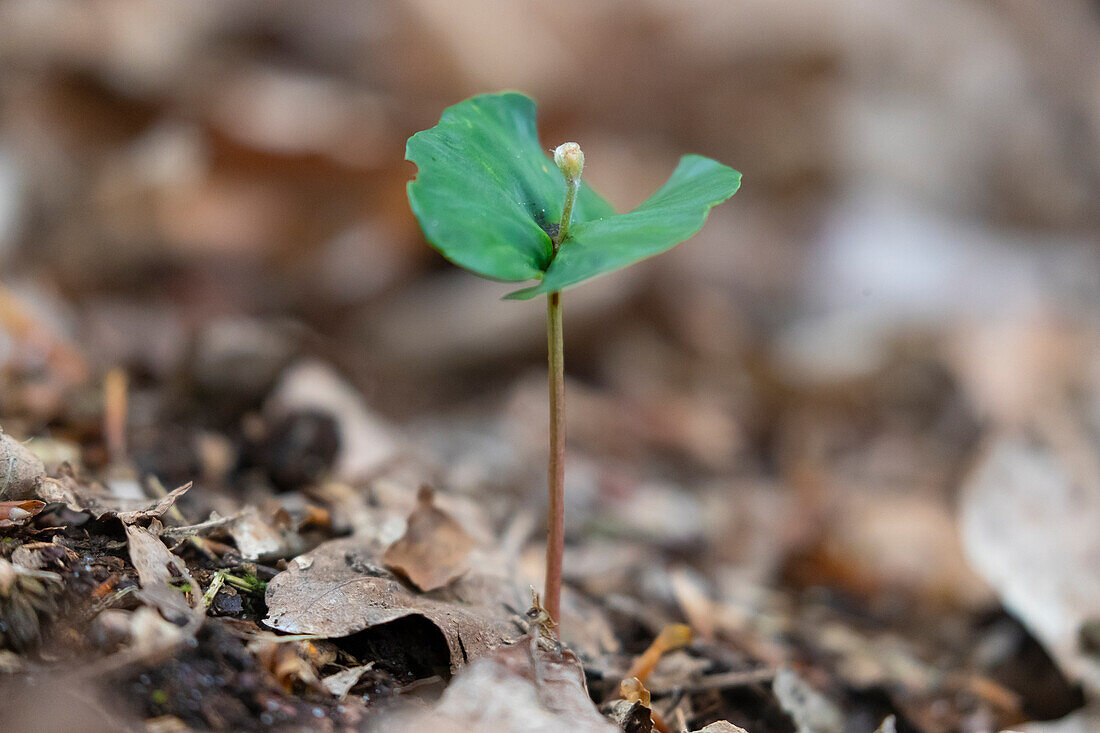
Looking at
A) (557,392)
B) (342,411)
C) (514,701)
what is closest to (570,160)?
(557,392)

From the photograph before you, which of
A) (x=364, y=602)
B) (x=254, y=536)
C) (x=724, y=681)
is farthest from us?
(x=724, y=681)

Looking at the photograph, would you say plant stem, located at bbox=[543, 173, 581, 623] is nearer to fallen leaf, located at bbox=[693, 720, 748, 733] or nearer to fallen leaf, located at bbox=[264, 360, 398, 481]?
fallen leaf, located at bbox=[693, 720, 748, 733]

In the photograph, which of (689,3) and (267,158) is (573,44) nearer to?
(689,3)

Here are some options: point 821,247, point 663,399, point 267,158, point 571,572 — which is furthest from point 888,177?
point 571,572

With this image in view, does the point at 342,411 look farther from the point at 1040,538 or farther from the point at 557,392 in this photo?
the point at 1040,538

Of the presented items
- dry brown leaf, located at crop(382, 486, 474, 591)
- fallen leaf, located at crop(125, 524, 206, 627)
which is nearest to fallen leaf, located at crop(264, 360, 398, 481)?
dry brown leaf, located at crop(382, 486, 474, 591)
